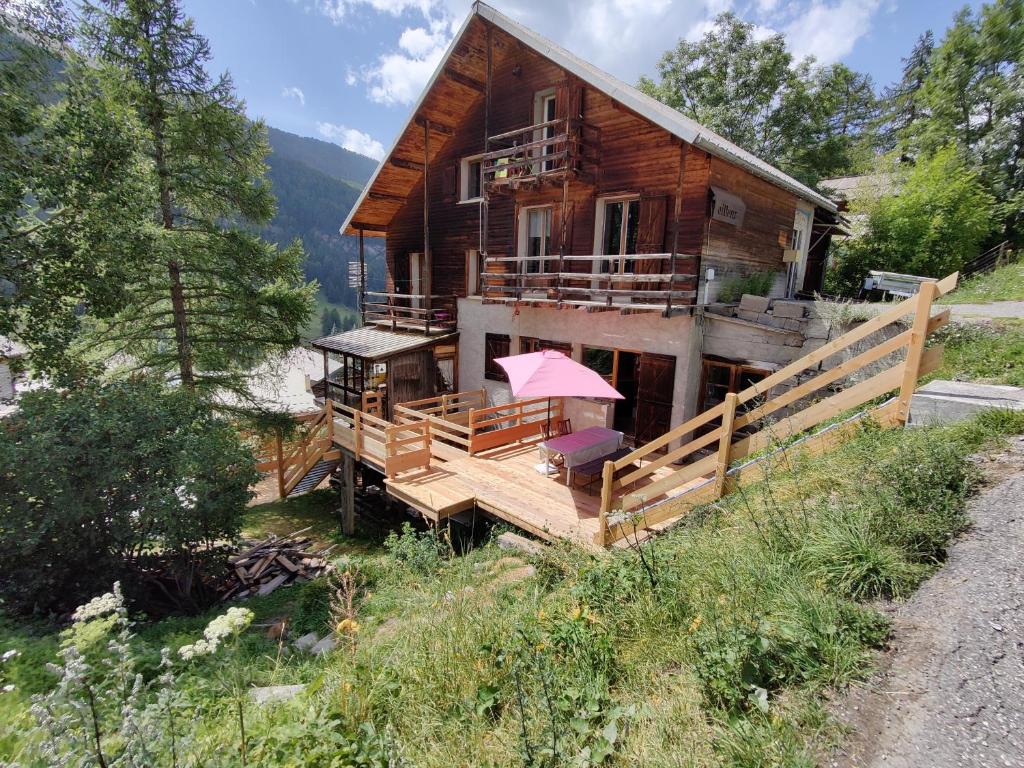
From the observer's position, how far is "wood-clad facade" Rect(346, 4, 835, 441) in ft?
32.5

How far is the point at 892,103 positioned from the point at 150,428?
60.5m

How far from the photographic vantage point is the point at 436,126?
1441 cm

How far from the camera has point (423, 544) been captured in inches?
276

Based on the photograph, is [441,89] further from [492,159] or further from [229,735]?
[229,735]

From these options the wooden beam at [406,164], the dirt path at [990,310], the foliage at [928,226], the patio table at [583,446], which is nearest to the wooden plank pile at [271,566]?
the patio table at [583,446]

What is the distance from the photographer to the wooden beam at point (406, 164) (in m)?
15.1

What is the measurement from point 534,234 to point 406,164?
5950 mm

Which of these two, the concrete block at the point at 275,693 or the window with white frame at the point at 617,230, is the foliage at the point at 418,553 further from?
the window with white frame at the point at 617,230

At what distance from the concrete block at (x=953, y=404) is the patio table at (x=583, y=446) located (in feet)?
15.0

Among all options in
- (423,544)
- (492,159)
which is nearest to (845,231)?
(492,159)

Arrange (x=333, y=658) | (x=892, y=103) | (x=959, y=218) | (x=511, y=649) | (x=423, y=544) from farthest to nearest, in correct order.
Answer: (x=892, y=103), (x=959, y=218), (x=423, y=544), (x=333, y=658), (x=511, y=649)

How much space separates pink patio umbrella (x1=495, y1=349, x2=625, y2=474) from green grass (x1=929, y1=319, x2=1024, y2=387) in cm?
549

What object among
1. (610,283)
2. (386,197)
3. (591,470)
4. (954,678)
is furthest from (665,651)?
(386,197)

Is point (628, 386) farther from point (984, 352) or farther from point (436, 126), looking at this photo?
point (436, 126)
